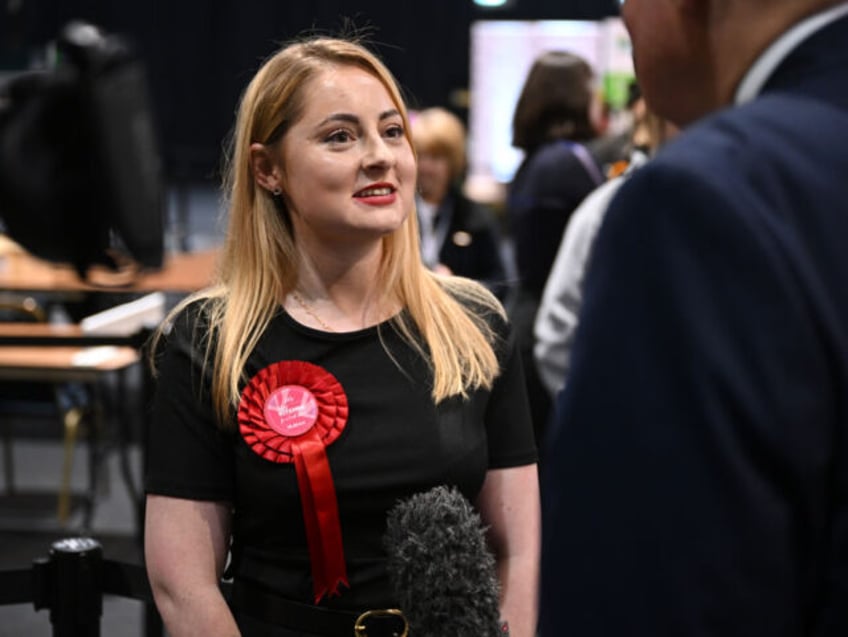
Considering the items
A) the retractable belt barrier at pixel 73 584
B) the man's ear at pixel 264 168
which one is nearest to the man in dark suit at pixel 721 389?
the man's ear at pixel 264 168

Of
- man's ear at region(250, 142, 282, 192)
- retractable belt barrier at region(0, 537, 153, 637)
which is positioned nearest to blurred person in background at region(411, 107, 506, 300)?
retractable belt barrier at region(0, 537, 153, 637)

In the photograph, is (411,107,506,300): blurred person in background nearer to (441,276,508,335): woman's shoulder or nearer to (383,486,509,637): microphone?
(441,276,508,335): woman's shoulder

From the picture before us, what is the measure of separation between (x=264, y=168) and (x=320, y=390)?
14.6 inches

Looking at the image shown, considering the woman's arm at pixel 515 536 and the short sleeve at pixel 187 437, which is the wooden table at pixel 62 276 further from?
the woman's arm at pixel 515 536

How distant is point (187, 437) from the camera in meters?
1.55

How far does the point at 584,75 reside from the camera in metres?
3.26

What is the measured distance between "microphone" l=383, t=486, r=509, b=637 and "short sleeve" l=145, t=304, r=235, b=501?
320mm

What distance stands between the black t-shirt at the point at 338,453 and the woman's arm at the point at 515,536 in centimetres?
5

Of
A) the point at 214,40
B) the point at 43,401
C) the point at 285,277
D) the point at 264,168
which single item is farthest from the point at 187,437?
the point at 214,40

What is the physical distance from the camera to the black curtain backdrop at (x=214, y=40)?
1478 centimetres

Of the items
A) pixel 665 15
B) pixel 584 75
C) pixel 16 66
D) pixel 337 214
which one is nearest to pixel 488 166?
pixel 16 66

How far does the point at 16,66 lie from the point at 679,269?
1255 cm

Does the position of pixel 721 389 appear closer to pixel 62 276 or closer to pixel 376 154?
pixel 376 154

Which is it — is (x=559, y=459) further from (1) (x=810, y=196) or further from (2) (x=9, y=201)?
(2) (x=9, y=201)
